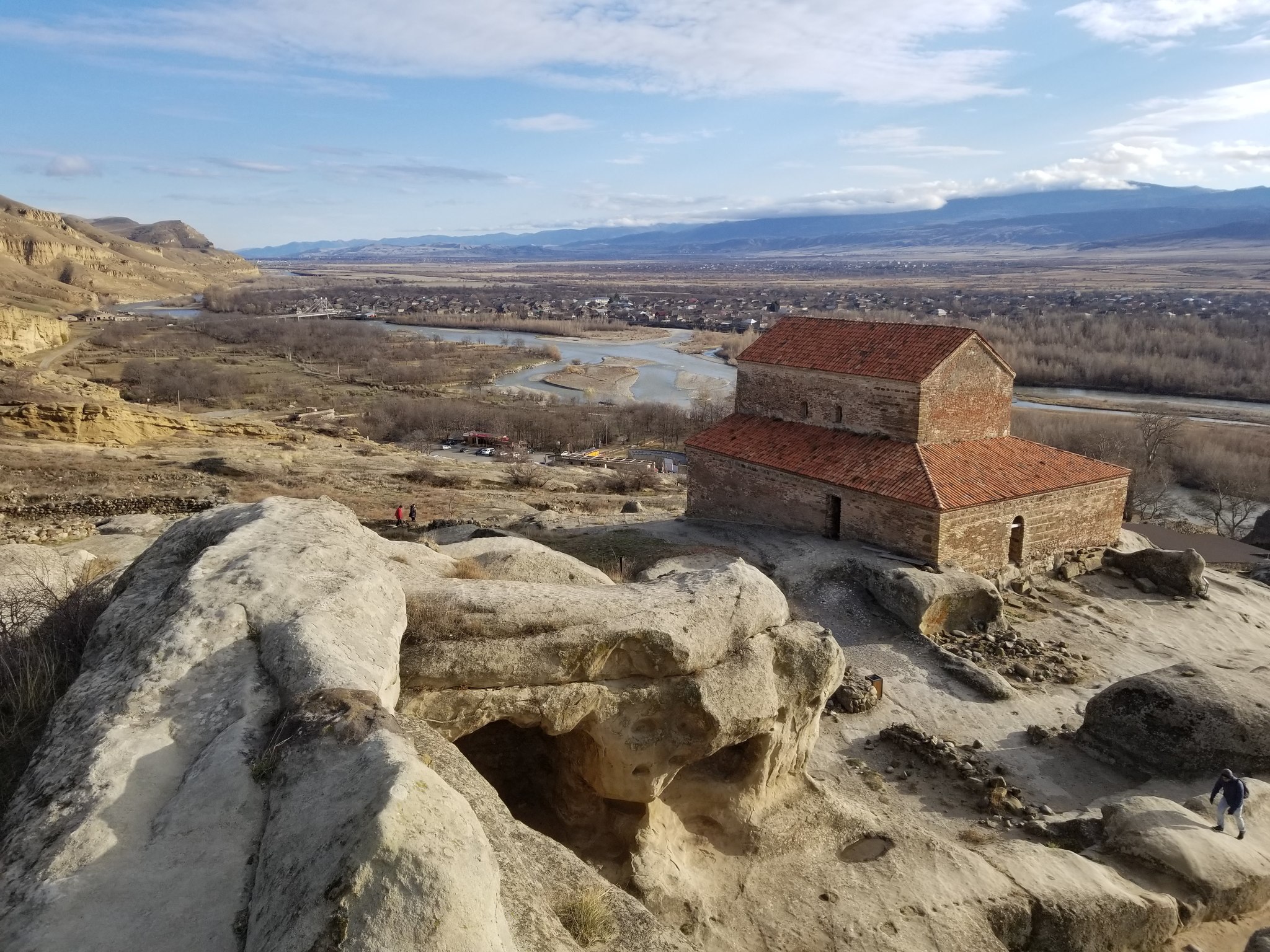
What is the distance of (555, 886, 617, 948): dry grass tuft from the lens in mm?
5449

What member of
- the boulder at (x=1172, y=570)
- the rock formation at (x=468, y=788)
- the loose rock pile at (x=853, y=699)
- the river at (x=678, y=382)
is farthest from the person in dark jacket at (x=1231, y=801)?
the river at (x=678, y=382)

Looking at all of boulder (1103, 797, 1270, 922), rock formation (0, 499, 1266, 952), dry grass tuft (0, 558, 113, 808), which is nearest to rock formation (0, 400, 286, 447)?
dry grass tuft (0, 558, 113, 808)

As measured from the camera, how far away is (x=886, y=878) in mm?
8961

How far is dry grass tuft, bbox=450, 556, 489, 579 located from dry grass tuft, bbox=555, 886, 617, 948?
481cm

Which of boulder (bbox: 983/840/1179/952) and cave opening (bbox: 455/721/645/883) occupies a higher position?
cave opening (bbox: 455/721/645/883)

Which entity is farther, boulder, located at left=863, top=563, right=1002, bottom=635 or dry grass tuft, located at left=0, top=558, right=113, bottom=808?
boulder, located at left=863, top=563, right=1002, bottom=635

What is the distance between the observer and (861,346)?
21.3 meters

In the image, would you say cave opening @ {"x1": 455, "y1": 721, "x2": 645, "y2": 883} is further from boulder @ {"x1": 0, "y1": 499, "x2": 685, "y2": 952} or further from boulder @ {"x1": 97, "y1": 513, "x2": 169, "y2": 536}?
boulder @ {"x1": 97, "y1": 513, "x2": 169, "y2": 536}

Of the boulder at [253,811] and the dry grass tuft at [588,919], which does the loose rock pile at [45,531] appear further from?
the dry grass tuft at [588,919]

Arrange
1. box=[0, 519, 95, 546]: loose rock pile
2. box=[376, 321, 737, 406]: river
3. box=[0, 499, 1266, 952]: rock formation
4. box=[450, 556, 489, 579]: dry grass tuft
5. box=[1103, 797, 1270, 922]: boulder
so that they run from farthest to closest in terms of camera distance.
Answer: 1. box=[376, 321, 737, 406]: river
2. box=[0, 519, 95, 546]: loose rock pile
3. box=[450, 556, 489, 579]: dry grass tuft
4. box=[1103, 797, 1270, 922]: boulder
5. box=[0, 499, 1266, 952]: rock formation

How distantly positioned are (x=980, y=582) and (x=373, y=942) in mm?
15750

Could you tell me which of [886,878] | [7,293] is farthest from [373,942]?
[7,293]

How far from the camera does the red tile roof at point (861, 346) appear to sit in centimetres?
2002

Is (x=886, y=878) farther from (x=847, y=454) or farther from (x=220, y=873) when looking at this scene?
(x=847, y=454)
